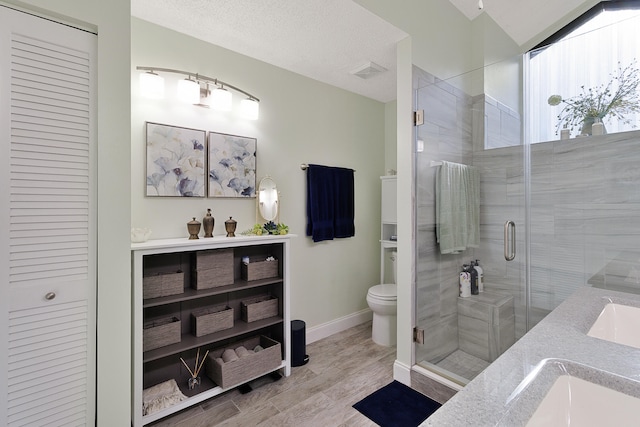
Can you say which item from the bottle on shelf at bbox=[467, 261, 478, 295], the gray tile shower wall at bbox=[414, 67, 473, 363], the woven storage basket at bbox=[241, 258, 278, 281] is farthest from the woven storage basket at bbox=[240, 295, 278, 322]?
the bottle on shelf at bbox=[467, 261, 478, 295]

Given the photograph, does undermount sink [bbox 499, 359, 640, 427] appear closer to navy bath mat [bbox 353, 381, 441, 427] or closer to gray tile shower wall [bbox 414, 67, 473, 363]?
navy bath mat [bbox 353, 381, 441, 427]

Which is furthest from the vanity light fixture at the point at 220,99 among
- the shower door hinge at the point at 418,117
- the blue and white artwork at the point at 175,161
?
the shower door hinge at the point at 418,117

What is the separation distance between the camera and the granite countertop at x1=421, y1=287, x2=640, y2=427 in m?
0.59

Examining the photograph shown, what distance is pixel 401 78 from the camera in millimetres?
2250

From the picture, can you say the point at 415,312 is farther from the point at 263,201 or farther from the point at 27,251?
the point at 27,251

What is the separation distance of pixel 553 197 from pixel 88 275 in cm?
280

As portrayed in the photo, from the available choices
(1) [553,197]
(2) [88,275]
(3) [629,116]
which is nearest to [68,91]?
(2) [88,275]

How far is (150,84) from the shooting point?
195cm

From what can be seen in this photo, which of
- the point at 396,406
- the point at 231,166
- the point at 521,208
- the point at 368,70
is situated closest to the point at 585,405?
the point at 396,406

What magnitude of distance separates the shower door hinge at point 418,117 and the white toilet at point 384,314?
1464 millimetres

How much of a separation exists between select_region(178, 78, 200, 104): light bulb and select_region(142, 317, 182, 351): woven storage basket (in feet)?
4.83

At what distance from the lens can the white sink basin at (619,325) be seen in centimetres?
114

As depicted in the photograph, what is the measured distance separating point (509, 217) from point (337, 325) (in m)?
1.86

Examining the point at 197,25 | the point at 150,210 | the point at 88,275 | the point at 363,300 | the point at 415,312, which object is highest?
the point at 197,25
